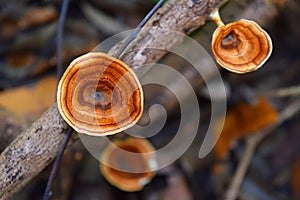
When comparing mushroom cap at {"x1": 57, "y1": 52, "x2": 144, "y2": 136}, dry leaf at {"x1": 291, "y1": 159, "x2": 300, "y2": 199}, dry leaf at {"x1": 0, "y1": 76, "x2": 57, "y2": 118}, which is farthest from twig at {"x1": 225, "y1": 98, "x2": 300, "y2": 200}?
mushroom cap at {"x1": 57, "y1": 52, "x2": 144, "y2": 136}

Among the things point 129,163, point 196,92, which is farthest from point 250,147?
point 129,163

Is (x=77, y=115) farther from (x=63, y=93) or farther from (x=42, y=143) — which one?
(x=42, y=143)

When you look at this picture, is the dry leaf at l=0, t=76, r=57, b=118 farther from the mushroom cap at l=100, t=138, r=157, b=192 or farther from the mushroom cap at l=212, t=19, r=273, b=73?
the mushroom cap at l=212, t=19, r=273, b=73

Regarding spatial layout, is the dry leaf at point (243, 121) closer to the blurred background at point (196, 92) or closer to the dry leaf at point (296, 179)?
the blurred background at point (196, 92)

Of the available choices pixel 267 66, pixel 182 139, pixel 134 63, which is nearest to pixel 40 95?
pixel 182 139

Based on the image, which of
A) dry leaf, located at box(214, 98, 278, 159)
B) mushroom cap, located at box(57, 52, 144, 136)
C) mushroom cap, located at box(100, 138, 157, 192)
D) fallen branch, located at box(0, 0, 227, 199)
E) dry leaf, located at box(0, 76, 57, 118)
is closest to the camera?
mushroom cap, located at box(57, 52, 144, 136)

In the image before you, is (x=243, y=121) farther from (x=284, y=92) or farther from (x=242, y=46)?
(x=242, y=46)

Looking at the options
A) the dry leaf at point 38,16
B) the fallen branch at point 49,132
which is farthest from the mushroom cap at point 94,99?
the dry leaf at point 38,16
